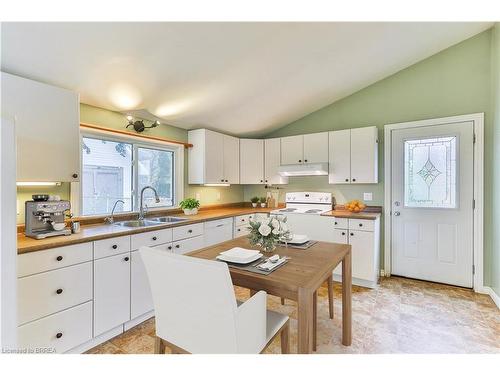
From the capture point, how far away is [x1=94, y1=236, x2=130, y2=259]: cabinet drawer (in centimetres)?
190

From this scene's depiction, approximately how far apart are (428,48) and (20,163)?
429cm

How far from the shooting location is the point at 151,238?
2297 millimetres

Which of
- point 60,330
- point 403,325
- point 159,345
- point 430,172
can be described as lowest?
point 403,325

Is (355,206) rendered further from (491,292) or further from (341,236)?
(491,292)

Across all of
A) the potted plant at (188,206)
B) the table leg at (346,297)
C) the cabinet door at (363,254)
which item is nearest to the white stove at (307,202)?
the cabinet door at (363,254)

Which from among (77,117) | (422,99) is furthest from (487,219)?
(77,117)

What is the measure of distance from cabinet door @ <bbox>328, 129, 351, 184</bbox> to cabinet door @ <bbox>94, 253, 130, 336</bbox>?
281 cm

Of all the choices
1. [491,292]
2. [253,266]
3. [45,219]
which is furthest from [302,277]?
[491,292]

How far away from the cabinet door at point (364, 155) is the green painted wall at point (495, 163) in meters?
1.18

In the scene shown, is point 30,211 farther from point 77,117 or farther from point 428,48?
point 428,48

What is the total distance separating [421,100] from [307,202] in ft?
6.73

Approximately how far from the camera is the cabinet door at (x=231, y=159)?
381cm

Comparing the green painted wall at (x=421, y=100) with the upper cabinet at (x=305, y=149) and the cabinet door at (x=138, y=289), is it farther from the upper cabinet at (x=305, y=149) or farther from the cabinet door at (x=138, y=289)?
the cabinet door at (x=138, y=289)
